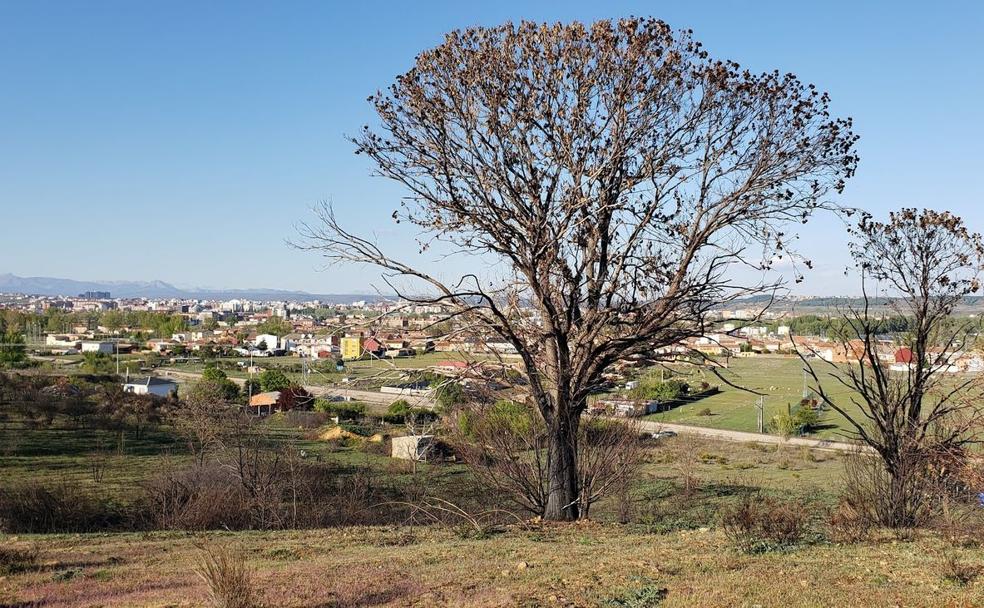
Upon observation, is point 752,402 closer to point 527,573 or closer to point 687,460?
point 687,460

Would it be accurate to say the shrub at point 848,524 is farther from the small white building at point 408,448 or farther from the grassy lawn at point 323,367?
the small white building at point 408,448

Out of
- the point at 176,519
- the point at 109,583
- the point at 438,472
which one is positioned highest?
the point at 109,583

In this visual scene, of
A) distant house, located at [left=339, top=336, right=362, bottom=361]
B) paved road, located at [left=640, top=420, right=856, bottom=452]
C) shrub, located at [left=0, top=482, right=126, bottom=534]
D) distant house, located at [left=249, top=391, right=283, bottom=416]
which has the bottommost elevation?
paved road, located at [left=640, top=420, right=856, bottom=452]

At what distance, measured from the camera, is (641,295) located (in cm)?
1012

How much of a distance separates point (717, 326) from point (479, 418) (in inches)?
164

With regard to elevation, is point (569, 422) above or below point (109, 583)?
above

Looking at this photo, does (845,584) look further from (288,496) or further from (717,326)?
(288,496)

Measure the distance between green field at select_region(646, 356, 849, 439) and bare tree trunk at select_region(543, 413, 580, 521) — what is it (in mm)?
28859

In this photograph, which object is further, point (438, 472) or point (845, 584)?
point (438, 472)

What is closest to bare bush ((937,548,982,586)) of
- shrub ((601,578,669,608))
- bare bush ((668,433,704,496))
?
shrub ((601,578,669,608))

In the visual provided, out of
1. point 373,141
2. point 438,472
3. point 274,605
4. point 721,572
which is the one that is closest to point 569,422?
point 721,572

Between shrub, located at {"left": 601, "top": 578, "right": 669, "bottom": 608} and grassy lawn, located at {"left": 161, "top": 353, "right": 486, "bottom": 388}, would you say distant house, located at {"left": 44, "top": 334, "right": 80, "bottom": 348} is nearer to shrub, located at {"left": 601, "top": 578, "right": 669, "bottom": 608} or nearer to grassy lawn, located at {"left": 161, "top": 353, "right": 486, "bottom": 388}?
grassy lawn, located at {"left": 161, "top": 353, "right": 486, "bottom": 388}

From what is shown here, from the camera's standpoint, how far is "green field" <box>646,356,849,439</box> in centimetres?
4997

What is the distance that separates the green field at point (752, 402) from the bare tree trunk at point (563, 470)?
94.7 ft
